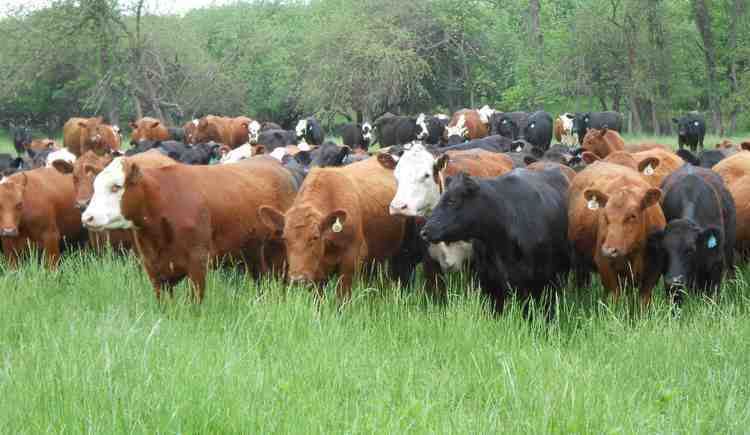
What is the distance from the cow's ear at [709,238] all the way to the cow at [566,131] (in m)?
22.5

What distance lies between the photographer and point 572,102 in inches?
2079

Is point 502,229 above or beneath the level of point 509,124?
above

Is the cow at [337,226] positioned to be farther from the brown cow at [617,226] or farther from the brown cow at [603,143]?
the brown cow at [603,143]

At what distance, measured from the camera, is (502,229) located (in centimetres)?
748

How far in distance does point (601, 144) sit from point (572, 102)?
123 ft

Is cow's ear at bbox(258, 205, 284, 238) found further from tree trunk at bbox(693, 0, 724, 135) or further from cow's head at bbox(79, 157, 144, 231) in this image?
tree trunk at bbox(693, 0, 724, 135)

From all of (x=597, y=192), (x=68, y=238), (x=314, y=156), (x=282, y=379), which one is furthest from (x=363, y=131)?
(x=282, y=379)

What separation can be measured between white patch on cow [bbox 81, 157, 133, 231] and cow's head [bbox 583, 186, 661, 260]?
3727 millimetres

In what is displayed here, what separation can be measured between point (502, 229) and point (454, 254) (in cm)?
79

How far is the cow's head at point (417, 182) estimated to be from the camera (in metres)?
8.09

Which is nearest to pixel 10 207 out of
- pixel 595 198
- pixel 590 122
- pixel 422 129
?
pixel 595 198

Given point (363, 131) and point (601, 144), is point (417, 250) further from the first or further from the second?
point (363, 131)

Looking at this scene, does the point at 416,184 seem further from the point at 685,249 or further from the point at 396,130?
the point at 396,130

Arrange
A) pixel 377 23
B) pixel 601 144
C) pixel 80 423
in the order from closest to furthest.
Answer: pixel 80 423
pixel 601 144
pixel 377 23
